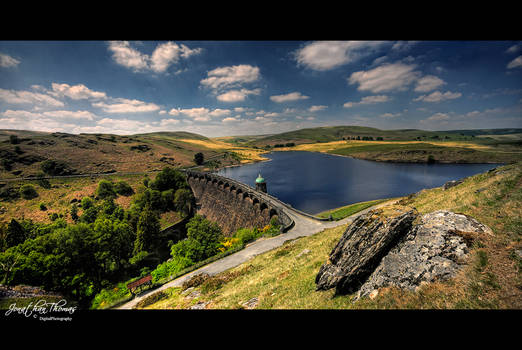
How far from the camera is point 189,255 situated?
27.2 metres

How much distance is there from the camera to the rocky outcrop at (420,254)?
7.16 meters

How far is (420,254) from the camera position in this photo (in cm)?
763

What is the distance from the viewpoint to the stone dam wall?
1585 inches

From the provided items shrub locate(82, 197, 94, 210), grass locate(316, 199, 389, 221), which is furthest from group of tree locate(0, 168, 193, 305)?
grass locate(316, 199, 389, 221)

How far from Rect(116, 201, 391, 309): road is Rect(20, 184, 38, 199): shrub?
218ft

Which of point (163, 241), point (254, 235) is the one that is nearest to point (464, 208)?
point (254, 235)

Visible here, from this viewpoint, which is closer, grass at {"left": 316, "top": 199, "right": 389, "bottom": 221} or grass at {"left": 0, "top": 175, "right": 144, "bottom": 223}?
grass at {"left": 316, "top": 199, "right": 389, "bottom": 221}

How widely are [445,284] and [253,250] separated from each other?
21.5m

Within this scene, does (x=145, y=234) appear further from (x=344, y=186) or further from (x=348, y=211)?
(x=344, y=186)

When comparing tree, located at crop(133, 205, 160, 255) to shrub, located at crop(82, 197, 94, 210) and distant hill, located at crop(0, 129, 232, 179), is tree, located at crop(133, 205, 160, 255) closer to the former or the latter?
shrub, located at crop(82, 197, 94, 210)
